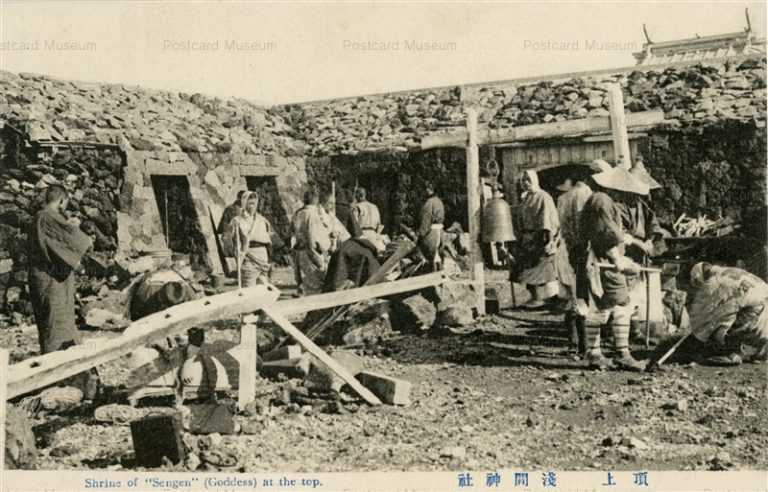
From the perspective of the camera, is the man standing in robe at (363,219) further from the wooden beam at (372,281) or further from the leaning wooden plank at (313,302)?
the leaning wooden plank at (313,302)

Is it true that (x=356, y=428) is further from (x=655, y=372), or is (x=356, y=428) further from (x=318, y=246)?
(x=318, y=246)

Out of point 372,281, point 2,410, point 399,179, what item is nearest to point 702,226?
point 399,179

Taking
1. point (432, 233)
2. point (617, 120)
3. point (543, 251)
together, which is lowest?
point (543, 251)

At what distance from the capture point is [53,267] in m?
6.89

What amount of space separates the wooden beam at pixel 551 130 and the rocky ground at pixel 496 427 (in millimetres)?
2686

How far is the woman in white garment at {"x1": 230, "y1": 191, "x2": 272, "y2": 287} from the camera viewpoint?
937 cm

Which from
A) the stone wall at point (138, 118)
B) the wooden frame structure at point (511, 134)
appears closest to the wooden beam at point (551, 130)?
the wooden frame structure at point (511, 134)

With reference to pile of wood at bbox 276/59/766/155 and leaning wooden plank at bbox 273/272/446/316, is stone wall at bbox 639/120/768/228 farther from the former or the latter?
leaning wooden plank at bbox 273/272/446/316

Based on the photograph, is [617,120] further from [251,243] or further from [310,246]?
[251,243]

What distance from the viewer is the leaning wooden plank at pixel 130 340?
201 inches

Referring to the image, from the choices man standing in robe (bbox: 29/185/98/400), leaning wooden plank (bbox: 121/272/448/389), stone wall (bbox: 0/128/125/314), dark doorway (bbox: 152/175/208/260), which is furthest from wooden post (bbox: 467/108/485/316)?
stone wall (bbox: 0/128/125/314)

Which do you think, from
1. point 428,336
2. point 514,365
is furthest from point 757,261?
point 428,336

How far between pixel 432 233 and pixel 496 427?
16.2ft

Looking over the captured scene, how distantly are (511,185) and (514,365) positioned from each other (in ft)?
18.3
